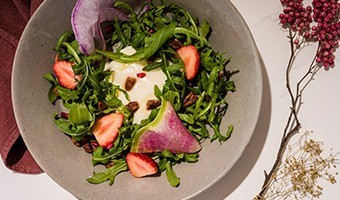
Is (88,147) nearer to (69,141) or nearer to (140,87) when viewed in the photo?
(69,141)

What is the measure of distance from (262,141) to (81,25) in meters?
0.54

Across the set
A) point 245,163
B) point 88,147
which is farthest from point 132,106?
point 245,163

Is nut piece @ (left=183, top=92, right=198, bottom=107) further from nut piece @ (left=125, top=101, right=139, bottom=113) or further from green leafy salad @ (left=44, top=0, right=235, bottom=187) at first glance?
nut piece @ (left=125, top=101, right=139, bottom=113)

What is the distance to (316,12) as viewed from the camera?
150 cm

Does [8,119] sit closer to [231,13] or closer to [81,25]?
[81,25]

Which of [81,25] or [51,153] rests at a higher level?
[81,25]

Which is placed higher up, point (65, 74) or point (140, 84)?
point (140, 84)

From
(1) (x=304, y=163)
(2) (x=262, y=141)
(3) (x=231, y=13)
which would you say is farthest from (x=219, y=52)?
(1) (x=304, y=163)

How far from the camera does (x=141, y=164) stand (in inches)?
55.5

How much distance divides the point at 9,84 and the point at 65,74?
17 centimetres

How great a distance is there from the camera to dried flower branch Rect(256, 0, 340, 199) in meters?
1.49

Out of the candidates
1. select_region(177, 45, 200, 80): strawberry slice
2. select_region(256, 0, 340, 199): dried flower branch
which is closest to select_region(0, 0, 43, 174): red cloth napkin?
select_region(177, 45, 200, 80): strawberry slice

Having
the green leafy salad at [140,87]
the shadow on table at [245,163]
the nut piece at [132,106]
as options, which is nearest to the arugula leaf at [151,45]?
the green leafy salad at [140,87]

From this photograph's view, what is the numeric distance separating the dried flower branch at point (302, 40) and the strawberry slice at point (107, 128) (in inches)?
15.3
